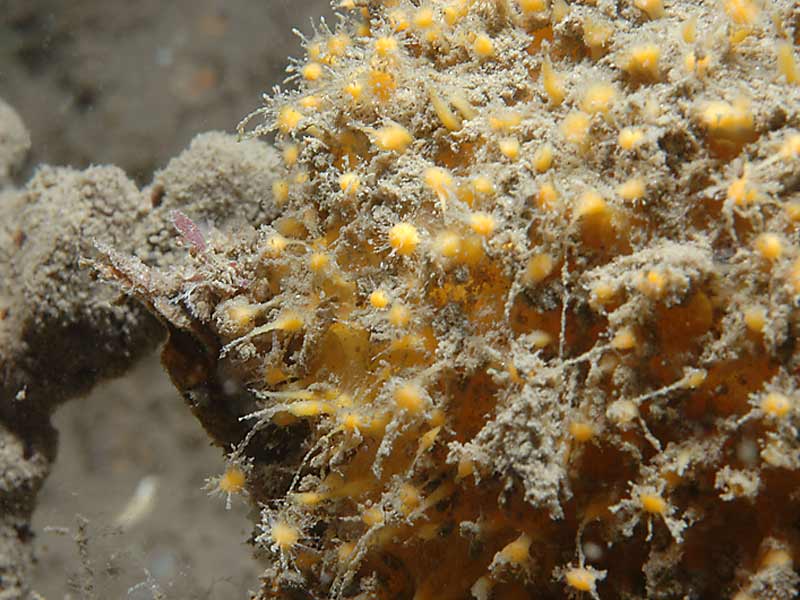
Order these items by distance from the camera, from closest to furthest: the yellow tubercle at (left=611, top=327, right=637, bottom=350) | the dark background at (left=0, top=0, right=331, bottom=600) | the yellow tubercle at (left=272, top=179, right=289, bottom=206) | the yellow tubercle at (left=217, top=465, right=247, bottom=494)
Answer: the yellow tubercle at (left=611, top=327, right=637, bottom=350), the yellow tubercle at (left=217, top=465, right=247, bottom=494), the yellow tubercle at (left=272, top=179, right=289, bottom=206), the dark background at (left=0, top=0, right=331, bottom=600)

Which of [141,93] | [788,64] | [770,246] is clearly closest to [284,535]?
[770,246]

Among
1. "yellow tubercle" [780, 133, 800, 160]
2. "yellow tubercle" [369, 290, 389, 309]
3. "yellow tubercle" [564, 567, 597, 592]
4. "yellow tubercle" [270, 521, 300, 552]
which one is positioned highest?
"yellow tubercle" [369, 290, 389, 309]

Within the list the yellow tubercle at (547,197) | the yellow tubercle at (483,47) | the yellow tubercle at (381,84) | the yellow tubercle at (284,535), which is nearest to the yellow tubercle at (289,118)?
the yellow tubercle at (381,84)

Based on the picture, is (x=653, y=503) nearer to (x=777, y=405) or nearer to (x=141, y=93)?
(x=777, y=405)

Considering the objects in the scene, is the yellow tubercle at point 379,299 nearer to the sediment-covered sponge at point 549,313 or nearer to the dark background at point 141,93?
the sediment-covered sponge at point 549,313

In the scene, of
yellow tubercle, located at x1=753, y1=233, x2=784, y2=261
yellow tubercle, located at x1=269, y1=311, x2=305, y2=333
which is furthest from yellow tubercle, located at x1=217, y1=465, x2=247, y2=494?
yellow tubercle, located at x1=753, y1=233, x2=784, y2=261

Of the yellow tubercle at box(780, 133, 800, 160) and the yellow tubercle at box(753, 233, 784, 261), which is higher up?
the yellow tubercle at box(780, 133, 800, 160)

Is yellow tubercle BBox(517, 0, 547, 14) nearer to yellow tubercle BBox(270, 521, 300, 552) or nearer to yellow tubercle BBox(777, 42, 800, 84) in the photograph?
yellow tubercle BBox(777, 42, 800, 84)

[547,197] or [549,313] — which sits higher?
[547,197]

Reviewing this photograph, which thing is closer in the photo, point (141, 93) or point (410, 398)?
point (410, 398)

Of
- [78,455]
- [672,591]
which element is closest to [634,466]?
[672,591]
